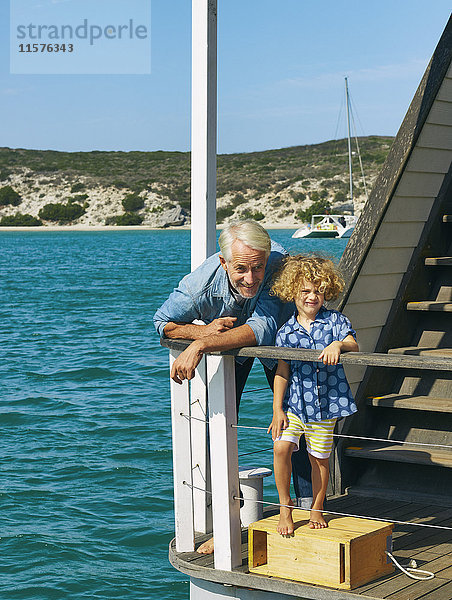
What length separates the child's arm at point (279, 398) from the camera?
4.56 meters

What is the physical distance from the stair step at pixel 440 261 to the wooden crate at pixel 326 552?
2.43 meters

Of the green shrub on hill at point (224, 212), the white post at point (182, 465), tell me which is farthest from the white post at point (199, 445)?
the green shrub on hill at point (224, 212)

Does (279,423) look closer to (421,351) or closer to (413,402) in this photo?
(413,402)

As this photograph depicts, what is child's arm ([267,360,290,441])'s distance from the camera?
4562mm

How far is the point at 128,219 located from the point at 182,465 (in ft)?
390

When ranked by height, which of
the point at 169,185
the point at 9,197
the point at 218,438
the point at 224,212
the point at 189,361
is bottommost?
the point at 218,438

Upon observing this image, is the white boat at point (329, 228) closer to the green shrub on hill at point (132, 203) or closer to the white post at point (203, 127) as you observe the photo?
the green shrub on hill at point (132, 203)

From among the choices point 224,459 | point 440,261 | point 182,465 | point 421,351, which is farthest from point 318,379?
point 440,261

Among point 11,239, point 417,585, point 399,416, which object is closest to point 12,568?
point 399,416

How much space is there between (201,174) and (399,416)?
6.94 ft

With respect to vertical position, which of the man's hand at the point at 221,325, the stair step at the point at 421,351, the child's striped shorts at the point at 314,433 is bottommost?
the child's striped shorts at the point at 314,433

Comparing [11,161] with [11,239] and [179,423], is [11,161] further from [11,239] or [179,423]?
[179,423]

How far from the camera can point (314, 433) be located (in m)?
4.56

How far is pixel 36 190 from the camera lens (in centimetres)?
11962
